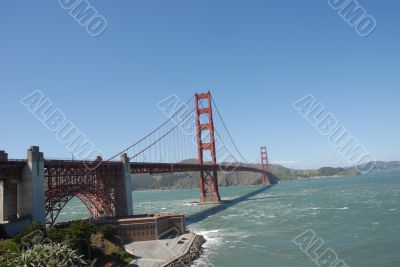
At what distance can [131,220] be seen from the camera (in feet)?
126

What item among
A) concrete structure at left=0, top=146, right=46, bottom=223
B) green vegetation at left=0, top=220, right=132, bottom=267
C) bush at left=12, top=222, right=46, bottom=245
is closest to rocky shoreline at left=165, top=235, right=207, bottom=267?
green vegetation at left=0, top=220, right=132, bottom=267

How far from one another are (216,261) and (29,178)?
17281mm

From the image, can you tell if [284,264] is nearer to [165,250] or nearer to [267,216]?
[165,250]

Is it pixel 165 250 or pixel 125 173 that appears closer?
pixel 165 250

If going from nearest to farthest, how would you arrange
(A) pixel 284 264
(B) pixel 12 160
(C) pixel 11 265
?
(C) pixel 11 265 → (A) pixel 284 264 → (B) pixel 12 160

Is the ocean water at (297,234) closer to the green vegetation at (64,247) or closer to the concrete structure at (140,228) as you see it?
the concrete structure at (140,228)

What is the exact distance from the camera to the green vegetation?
65.2 feet

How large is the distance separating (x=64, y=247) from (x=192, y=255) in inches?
504

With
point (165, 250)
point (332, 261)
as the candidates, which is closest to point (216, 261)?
point (165, 250)

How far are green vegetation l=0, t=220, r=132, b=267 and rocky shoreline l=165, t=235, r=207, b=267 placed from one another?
3.58m

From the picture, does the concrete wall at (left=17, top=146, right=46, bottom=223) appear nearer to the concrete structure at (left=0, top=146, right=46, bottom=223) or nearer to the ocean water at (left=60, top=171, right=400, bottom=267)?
the concrete structure at (left=0, top=146, right=46, bottom=223)

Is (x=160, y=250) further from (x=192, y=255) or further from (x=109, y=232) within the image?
(x=109, y=232)

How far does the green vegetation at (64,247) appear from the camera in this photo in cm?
A: 1988

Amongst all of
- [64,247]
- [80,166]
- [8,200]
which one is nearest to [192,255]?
[64,247]
